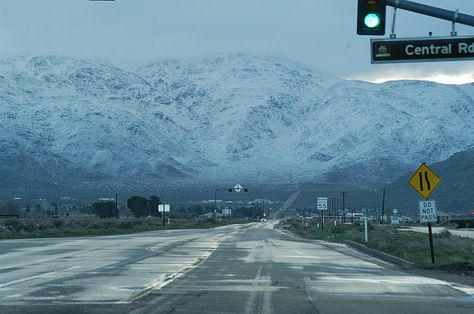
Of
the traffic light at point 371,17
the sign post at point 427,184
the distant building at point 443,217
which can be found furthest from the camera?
the distant building at point 443,217

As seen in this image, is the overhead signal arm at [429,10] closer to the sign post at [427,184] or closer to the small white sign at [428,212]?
the sign post at [427,184]

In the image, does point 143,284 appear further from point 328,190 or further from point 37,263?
point 328,190

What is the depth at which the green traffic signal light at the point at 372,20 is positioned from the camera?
16672 millimetres

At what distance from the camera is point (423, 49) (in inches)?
696

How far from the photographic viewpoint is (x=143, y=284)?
18.1m

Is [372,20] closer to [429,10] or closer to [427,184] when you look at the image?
[429,10]

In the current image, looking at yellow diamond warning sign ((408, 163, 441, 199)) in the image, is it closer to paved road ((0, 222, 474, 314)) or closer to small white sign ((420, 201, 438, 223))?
small white sign ((420, 201, 438, 223))

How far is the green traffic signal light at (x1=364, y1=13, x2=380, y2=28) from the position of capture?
16672 mm

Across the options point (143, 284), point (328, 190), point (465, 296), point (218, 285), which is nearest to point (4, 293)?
point (143, 284)

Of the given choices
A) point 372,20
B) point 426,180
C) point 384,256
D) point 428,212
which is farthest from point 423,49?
point 384,256

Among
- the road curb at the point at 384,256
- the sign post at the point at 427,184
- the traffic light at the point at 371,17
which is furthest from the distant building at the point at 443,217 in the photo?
the traffic light at the point at 371,17

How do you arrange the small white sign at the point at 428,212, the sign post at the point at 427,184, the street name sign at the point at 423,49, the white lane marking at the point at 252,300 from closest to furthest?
the white lane marking at the point at 252,300, the street name sign at the point at 423,49, the sign post at the point at 427,184, the small white sign at the point at 428,212

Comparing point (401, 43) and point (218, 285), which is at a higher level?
point (401, 43)

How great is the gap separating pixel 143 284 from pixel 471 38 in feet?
30.5
